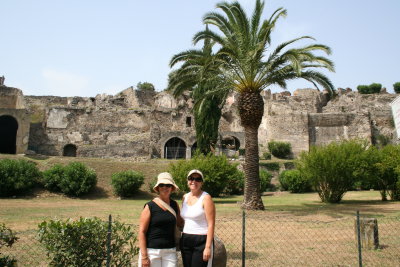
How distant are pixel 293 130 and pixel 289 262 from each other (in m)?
35.6

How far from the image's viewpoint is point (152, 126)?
125 feet

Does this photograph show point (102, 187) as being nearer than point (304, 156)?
No

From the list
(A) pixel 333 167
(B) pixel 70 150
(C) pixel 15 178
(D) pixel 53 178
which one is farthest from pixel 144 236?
(B) pixel 70 150

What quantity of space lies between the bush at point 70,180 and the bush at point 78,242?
1731cm

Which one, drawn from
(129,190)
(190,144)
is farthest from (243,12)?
(190,144)

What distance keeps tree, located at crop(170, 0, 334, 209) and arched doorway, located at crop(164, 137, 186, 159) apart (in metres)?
23.6

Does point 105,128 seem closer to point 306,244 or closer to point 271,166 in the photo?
point 271,166

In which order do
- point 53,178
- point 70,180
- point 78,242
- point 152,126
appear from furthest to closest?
point 152,126 → point 53,178 → point 70,180 → point 78,242

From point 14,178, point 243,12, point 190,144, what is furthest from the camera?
point 190,144

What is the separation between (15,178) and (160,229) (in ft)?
62.7

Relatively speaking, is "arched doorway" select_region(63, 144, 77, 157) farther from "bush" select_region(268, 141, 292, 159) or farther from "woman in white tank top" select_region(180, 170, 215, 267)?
"woman in white tank top" select_region(180, 170, 215, 267)

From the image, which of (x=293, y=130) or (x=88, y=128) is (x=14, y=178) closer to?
(x=88, y=128)

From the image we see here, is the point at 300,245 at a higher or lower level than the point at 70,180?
lower

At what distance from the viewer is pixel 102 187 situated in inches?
915
